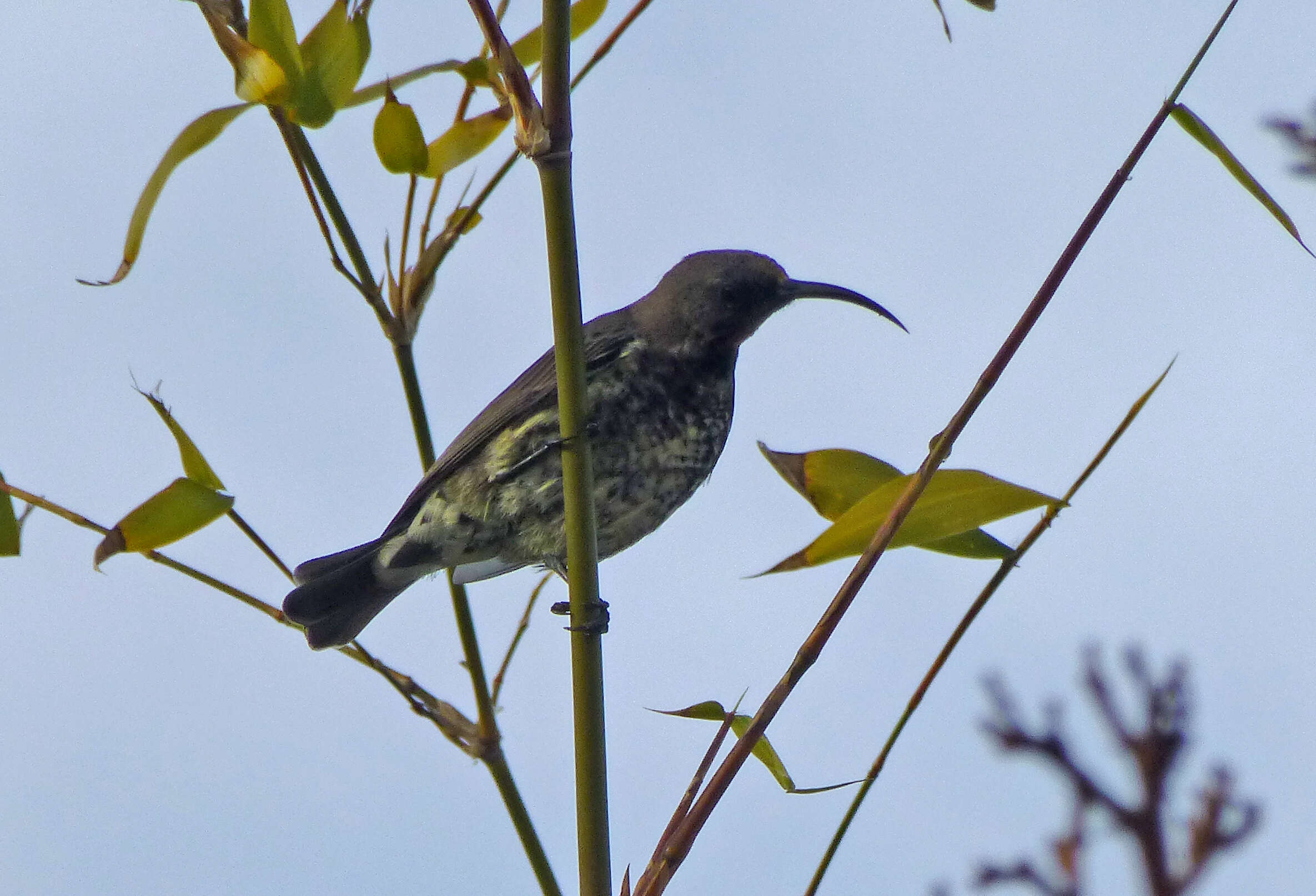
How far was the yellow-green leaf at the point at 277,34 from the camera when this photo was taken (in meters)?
1.97

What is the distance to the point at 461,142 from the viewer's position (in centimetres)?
219

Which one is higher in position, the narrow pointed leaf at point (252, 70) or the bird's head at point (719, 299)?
the bird's head at point (719, 299)

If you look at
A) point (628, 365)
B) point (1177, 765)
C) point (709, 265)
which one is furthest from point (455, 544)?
point (1177, 765)

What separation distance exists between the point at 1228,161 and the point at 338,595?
2740 millimetres

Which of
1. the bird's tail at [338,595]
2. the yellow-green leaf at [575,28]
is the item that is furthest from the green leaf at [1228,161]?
the bird's tail at [338,595]

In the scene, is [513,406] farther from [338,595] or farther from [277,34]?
[277,34]

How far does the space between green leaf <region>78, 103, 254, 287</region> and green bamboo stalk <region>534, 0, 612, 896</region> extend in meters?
0.65

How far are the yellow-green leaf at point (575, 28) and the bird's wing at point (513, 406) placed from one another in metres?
1.09

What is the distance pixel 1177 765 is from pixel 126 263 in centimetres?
180

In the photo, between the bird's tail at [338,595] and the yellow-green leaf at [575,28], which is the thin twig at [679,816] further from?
the bird's tail at [338,595]

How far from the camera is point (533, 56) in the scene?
243 cm

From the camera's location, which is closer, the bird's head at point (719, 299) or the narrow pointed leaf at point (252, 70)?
the narrow pointed leaf at point (252, 70)

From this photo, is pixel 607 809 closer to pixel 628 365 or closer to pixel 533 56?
pixel 533 56

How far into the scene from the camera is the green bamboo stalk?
1682 mm
